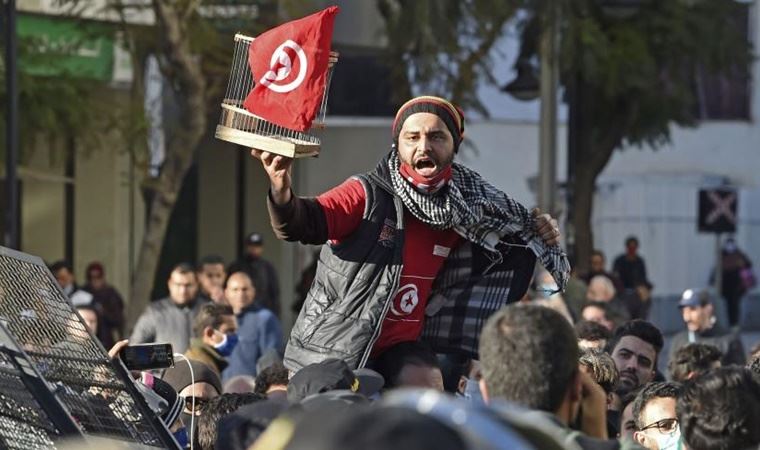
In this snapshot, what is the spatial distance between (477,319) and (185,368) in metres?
2.20

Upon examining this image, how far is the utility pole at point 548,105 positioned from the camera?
1806 cm

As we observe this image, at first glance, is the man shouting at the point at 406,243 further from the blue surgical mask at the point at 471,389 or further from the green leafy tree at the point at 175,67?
the green leafy tree at the point at 175,67

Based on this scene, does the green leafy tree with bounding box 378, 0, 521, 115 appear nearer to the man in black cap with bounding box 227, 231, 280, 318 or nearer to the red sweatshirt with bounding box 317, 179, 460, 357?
the man in black cap with bounding box 227, 231, 280, 318

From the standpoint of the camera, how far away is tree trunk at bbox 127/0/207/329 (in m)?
15.7

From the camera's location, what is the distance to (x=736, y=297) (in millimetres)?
30969

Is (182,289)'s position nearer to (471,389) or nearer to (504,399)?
(471,389)

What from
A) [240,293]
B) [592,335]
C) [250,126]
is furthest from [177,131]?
[250,126]

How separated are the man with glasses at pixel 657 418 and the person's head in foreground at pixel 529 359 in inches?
98.6

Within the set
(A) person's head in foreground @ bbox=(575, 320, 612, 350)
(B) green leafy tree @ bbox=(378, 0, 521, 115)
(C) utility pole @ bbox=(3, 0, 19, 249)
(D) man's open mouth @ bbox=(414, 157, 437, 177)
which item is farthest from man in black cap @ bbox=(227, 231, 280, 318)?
(D) man's open mouth @ bbox=(414, 157, 437, 177)

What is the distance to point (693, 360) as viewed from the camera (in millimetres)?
8938

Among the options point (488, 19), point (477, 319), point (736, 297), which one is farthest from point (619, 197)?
point (477, 319)

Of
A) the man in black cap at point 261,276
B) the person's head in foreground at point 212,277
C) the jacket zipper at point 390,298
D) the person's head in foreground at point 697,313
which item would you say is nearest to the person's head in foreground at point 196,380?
the jacket zipper at point 390,298

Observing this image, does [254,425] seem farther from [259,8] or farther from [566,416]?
[259,8]

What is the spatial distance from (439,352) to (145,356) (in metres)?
1.60
